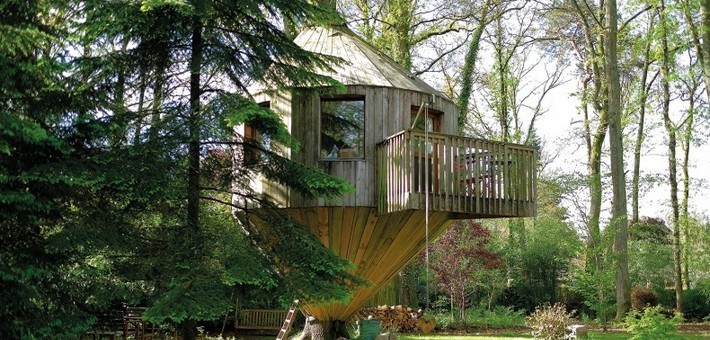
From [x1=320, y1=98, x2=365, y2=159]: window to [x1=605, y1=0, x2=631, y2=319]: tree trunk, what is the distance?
10115 mm

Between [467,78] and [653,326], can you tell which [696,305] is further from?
[653,326]

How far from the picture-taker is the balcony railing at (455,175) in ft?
34.2

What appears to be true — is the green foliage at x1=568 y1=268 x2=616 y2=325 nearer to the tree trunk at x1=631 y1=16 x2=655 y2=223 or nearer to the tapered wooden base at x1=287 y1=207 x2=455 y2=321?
the tapered wooden base at x1=287 y1=207 x2=455 y2=321

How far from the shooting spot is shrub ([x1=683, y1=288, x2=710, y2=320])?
23.3m

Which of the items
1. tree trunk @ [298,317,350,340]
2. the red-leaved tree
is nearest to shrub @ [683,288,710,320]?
the red-leaved tree

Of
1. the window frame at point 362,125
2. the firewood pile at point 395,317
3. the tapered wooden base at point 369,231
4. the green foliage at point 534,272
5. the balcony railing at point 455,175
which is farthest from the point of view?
the green foliage at point 534,272

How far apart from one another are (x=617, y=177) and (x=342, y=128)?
11.1 meters

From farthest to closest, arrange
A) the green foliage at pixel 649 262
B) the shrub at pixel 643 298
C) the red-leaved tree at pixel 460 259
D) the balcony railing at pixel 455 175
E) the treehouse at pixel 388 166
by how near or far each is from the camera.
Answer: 1. the green foliage at pixel 649 262
2. the shrub at pixel 643 298
3. the red-leaved tree at pixel 460 259
4. the treehouse at pixel 388 166
5. the balcony railing at pixel 455 175

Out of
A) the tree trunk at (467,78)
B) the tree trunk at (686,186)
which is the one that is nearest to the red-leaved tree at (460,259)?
the tree trunk at (467,78)

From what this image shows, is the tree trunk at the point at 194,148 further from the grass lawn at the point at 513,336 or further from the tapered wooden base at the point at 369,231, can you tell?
the grass lawn at the point at 513,336

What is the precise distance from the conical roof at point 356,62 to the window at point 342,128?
368mm

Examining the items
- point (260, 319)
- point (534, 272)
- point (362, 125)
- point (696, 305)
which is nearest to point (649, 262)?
point (696, 305)

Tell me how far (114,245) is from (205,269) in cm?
102

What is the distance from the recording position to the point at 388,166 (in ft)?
36.0
